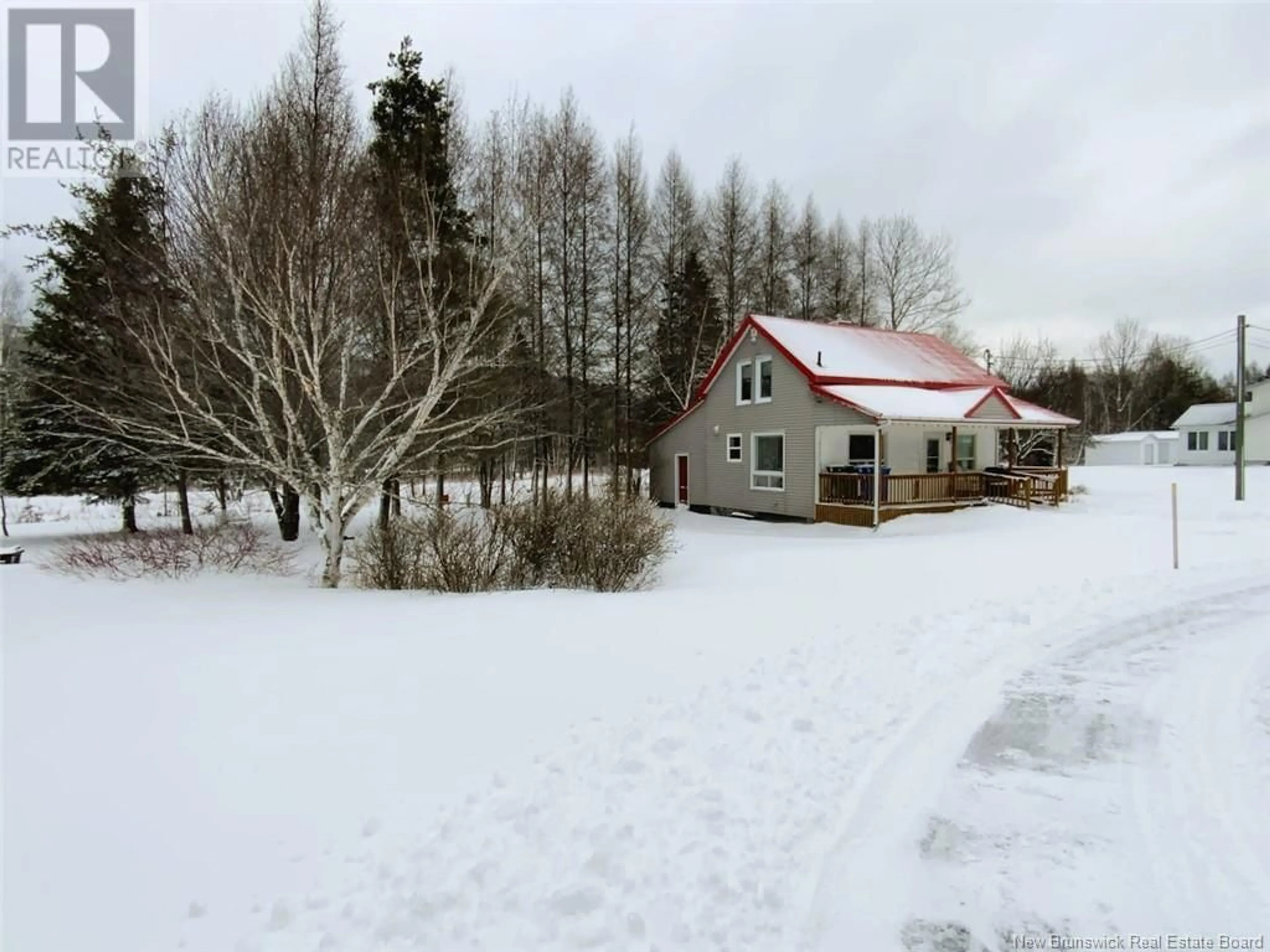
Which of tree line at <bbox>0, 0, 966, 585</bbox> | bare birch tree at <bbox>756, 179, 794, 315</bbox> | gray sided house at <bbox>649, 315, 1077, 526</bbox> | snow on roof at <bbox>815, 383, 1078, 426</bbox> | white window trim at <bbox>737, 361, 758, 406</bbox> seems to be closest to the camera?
tree line at <bbox>0, 0, 966, 585</bbox>

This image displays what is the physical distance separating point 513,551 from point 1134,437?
50261 millimetres

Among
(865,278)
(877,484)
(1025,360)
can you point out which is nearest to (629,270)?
(877,484)

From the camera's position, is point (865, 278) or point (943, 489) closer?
point (943, 489)

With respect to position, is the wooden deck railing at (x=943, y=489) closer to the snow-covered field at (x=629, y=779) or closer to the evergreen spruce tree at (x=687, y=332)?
Result: the evergreen spruce tree at (x=687, y=332)

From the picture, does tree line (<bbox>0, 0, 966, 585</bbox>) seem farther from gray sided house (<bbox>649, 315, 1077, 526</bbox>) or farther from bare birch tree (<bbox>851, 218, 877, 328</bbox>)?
bare birch tree (<bbox>851, 218, 877, 328</bbox>)

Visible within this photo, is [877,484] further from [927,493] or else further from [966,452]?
[966,452]

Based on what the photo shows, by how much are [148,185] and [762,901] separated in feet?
58.9

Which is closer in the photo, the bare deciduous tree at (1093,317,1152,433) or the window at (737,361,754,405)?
the window at (737,361,754,405)

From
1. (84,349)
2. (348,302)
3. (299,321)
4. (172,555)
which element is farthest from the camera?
(84,349)

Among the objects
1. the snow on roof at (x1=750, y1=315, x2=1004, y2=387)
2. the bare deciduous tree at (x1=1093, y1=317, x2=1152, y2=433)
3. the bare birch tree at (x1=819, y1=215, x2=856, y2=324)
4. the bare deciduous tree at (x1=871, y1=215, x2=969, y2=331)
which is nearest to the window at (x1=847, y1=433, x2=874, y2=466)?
the snow on roof at (x1=750, y1=315, x2=1004, y2=387)

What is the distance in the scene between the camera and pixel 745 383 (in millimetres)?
21812

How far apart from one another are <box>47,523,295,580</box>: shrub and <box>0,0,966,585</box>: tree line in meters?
1.19

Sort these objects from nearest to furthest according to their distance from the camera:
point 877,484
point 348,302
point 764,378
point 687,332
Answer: point 348,302 → point 877,484 → point 764,378 → point 687,332

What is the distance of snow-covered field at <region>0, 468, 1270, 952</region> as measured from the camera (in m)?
2.61
